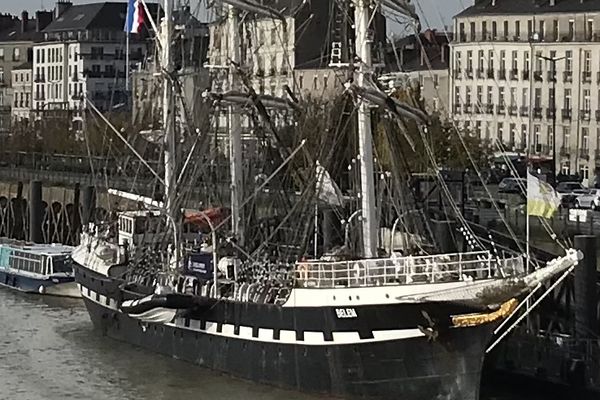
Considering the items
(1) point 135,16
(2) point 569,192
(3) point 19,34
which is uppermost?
(3) point 19,34

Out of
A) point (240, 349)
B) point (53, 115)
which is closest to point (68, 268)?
point (240, 349)

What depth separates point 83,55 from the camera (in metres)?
149

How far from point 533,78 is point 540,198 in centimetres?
5711

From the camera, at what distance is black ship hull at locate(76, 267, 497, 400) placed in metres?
41.1

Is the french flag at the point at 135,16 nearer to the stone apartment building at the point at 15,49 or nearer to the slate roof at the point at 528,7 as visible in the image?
the slate roof at the point at 528,7

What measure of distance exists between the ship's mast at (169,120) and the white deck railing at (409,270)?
10.3 metres

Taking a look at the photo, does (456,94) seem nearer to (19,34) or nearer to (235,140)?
(235,140)

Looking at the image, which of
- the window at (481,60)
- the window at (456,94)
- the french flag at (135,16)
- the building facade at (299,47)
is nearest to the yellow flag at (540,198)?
the building facade at (299,47)

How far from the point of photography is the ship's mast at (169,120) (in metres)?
53.7

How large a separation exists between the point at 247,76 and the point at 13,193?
1562 inches

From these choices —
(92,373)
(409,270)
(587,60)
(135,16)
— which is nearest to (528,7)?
(587,60)

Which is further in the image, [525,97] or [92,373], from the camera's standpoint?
[525,97]

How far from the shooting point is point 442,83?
10750 cm

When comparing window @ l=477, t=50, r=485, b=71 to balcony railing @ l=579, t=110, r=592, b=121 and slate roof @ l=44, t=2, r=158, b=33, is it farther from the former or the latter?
slate roof @ l=44, t=2, r=158, b=33
